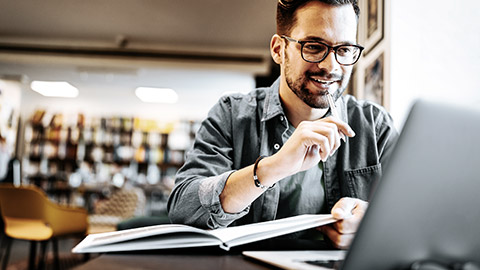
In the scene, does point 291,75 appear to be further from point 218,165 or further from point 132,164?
point 132,164

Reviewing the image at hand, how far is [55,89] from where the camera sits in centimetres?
775

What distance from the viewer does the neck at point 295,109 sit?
4.05 ft

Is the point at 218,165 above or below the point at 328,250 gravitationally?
above

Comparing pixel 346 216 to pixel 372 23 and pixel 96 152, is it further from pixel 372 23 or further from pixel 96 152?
pixel 96 152

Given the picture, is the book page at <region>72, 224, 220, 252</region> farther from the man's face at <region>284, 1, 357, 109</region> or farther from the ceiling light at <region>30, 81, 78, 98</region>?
the ceiling light at <region>30, 81, 78, 98</region>

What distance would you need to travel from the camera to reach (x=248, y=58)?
19.6ft

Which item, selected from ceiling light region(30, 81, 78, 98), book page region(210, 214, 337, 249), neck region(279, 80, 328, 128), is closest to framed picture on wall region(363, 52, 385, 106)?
neck region(279, 80, 328, 128)

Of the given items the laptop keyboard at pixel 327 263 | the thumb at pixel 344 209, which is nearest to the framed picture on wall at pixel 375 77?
the thumb at pixel 344 209

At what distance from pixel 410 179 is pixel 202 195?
58cm

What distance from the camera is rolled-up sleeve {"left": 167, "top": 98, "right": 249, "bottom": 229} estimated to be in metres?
0.91

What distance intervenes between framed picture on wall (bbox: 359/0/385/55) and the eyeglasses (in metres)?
0.76

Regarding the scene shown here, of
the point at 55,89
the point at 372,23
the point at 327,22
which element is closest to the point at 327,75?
the point at 327,22

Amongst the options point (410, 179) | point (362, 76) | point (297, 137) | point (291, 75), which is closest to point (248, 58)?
point (362, 76)

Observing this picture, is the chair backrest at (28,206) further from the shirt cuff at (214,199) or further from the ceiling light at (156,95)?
the ceiling light at (156,95)
